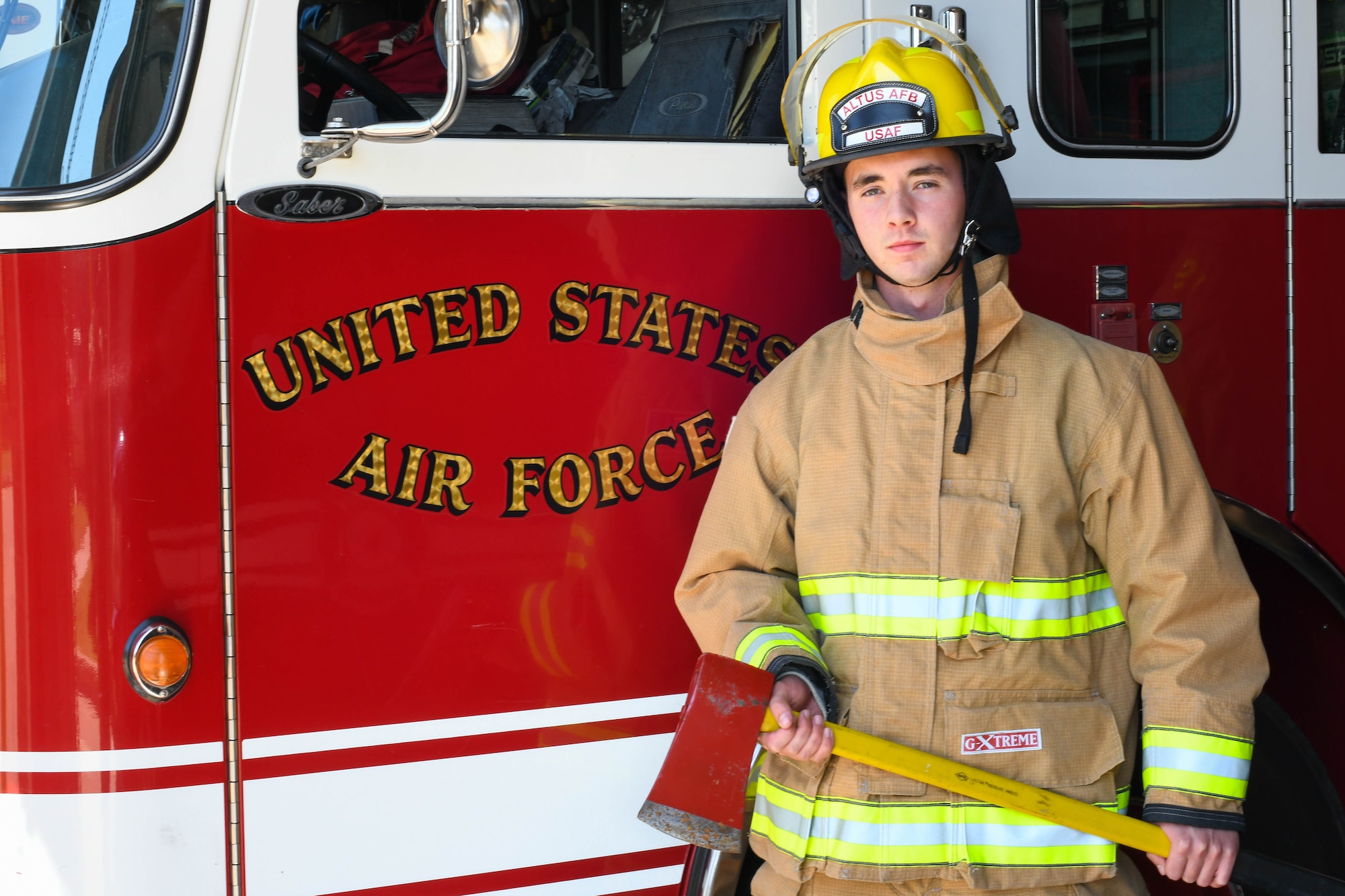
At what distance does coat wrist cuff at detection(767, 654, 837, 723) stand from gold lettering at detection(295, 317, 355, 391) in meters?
0.82

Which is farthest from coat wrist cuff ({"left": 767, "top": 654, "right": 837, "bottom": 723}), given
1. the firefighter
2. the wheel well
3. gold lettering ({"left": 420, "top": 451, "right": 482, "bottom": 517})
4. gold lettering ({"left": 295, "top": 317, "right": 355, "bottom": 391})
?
the wheel well

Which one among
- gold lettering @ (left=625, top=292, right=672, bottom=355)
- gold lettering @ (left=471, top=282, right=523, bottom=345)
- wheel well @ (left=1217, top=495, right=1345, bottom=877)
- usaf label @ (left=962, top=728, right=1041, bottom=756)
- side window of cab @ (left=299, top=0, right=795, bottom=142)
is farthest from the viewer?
wheel well @ (left=1217, top=495, right=1345, bottom=877)

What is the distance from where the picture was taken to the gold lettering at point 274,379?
1938 millimetres

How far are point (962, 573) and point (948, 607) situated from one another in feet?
0.18

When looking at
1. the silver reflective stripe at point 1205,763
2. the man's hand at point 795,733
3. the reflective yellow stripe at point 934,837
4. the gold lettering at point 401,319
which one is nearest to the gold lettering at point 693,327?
the gold lettering at point 401,319

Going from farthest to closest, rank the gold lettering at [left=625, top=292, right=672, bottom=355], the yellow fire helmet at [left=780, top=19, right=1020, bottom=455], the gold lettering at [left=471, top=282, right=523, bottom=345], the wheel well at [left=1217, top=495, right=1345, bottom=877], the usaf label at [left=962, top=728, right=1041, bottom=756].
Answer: the wheel well at [left=1217, top=495, right=1345, bottom=877]
the gold lettering at [left=625, top=292, right=672, bottom=355]
the gold lettering at [left=471, top=282, right=523, bottom=345]
the yellow fire helmet at [left=780, top=19, right=1020, bottom=455]
the usaf label at [left=962, top=728, right=1041, bottom=756]

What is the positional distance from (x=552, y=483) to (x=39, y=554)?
79cm

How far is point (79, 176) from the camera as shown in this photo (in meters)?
1.84

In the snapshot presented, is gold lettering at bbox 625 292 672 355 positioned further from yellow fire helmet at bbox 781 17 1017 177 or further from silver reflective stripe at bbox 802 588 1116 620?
silver reflective stripe at bbox 802 588 1116 620

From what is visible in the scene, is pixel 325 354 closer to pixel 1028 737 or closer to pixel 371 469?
pixel 371 469

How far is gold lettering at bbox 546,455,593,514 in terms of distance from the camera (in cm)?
213

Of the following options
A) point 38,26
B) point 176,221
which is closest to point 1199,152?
point 176,221

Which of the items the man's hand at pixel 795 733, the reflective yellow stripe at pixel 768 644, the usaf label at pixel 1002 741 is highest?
the reflective yellow stripe at pixel 768 644

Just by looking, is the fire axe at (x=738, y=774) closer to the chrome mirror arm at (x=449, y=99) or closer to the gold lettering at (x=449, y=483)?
the gold lettering at (x=449, y=483)
